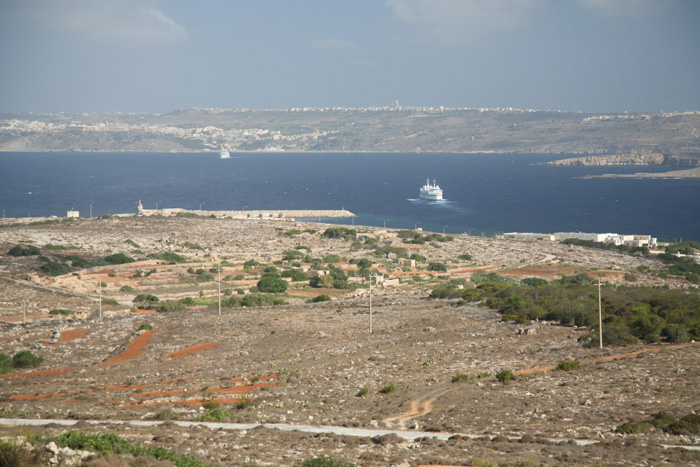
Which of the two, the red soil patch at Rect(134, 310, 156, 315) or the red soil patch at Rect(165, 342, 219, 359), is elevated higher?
the red soil patch at Rect(165, 342, 219, 359)

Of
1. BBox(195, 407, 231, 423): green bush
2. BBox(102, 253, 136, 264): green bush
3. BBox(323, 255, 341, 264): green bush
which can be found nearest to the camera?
BBox(195, 407, 231, 423): green bush

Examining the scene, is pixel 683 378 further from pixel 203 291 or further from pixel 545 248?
pixel 545 248

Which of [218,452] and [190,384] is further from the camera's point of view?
[190,384]

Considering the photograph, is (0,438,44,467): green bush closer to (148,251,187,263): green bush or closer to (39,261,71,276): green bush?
(39,261,71,276): green bush

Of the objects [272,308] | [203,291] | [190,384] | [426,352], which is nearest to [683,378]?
[426,352]

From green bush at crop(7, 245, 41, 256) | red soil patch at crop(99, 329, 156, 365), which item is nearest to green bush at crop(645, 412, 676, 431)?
Result: red soil patch at crop(99, 329, 156, 365)

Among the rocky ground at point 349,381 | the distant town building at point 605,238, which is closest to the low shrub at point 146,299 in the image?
the rocky ground at point 349,381

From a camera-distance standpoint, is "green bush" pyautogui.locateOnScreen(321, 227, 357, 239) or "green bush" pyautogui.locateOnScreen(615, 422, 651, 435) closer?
"green bush" pyautogui.locateOnScreen(615, 422, 651, 435)

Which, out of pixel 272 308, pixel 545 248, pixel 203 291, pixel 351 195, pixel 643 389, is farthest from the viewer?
pixel 351 195
